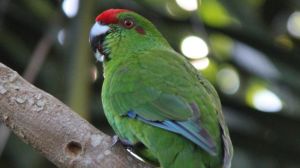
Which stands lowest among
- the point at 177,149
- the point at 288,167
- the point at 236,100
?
the point at 288,167

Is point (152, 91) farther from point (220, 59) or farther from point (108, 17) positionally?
point (220, 59)

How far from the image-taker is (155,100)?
3.04 metres

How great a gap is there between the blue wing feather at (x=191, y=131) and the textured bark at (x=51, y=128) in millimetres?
224

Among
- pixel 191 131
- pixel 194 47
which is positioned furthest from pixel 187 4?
pixel 191 131

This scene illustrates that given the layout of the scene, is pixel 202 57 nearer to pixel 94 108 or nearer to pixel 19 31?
pixel 94 108

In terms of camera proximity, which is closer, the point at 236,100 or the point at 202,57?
the point at 236,100

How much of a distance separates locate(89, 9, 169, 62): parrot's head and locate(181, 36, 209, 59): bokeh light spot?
40 cm

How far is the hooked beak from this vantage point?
3.49m

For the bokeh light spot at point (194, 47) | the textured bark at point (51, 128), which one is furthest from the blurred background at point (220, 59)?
the textured bark at point (51, 128)

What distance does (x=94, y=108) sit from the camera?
3826 mm

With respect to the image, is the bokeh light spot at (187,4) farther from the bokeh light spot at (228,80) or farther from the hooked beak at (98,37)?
the hooked beak at (98,37)

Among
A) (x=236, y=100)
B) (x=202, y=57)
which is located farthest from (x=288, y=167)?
(x=202, y=57)

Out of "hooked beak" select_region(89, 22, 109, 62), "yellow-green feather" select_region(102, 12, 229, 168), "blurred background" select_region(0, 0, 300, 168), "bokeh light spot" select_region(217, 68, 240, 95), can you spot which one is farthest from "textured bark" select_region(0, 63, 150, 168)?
"bokeh light spot" select_region(217, 68, 240, 95)

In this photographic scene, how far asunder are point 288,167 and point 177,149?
117 cm
